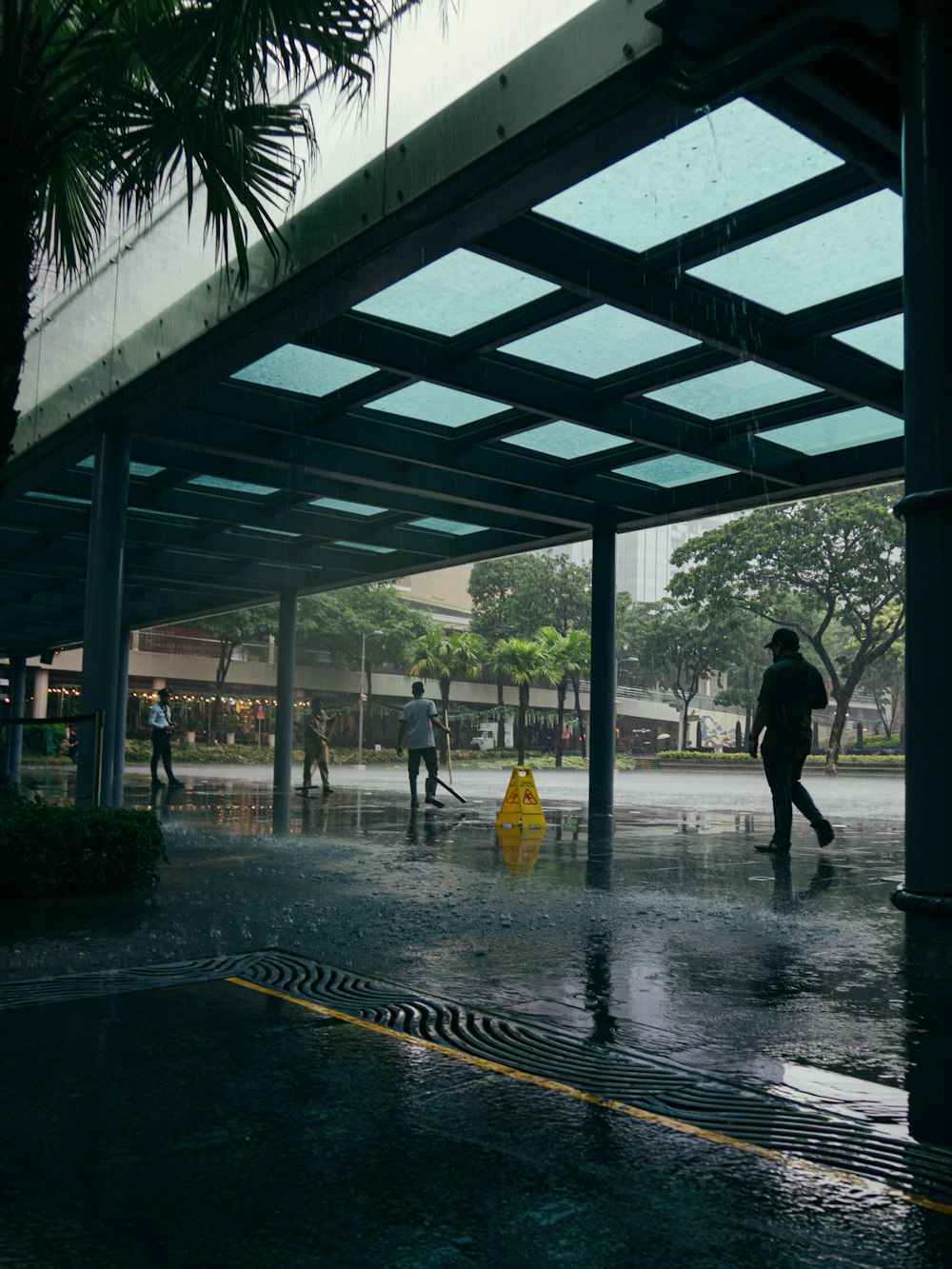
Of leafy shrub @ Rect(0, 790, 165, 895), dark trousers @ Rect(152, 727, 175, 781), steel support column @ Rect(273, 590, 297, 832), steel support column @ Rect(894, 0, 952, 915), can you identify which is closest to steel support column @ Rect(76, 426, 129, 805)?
leafy shrub @ Rect(0, 790, 165, 895)

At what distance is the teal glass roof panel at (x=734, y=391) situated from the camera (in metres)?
11.5

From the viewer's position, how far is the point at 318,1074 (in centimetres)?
335

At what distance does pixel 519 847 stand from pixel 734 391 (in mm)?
5682

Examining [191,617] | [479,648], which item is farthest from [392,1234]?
[479,648]

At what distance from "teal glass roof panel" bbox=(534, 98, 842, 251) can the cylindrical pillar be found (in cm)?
5470

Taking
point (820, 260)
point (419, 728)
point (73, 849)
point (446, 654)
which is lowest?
point (73, 849)

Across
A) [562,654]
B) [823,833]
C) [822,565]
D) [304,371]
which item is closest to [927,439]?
[823,833]

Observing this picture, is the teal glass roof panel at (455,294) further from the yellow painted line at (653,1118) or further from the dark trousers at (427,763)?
the dark trousers at (427,763)

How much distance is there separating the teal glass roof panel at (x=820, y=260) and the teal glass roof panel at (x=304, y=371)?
148 inches

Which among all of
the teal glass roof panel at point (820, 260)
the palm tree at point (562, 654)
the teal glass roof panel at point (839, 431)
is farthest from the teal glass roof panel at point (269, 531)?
the palm tree at point (562, 654)

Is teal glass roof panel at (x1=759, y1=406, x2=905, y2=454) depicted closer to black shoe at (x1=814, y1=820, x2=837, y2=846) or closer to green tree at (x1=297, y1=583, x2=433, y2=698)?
black shoe at (x1=814, y1=820, x2=837, y2=846)

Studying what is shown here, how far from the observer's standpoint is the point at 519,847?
11023 mm

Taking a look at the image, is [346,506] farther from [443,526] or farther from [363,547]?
[363,547]

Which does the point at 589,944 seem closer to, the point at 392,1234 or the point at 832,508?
the point at 392,1234
